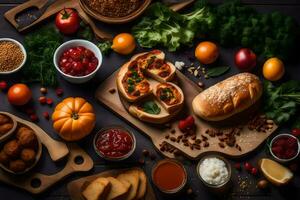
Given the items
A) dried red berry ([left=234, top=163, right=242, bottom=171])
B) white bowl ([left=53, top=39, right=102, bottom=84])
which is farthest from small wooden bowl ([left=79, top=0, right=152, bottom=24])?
dried red berry ([left=234, top=163, right=242, bottom=171])

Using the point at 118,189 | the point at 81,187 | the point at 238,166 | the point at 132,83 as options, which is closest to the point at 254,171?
the point at 238,166

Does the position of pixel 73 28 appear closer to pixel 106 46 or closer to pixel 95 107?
pixel 106 46

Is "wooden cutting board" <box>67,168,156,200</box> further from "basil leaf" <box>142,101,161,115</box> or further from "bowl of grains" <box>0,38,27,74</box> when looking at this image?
"bowl of grains" <box>0,38,27,74</box>

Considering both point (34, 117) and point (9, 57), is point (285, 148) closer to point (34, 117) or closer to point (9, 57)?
point (34, 117)

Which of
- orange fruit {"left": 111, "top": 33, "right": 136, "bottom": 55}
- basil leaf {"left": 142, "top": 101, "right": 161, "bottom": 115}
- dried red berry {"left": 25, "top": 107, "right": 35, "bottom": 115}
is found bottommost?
dried red berry {"left": 25, "top": 107, "right": 35, "bottom": 115}

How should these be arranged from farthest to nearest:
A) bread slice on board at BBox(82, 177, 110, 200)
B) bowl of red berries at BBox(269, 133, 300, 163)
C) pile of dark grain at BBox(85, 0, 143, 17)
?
pile of dark grain at BBox(85, 0, 143, 17) → bowl of red berries at BBox(269, 133, 300, 163) → bread slice on board at BBox(82, 177, 110, 200)

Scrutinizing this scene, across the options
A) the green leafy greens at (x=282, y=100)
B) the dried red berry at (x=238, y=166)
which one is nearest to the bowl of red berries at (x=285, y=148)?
the green leafy greens at (x=282, y=100)
